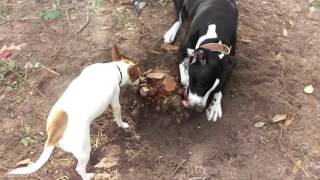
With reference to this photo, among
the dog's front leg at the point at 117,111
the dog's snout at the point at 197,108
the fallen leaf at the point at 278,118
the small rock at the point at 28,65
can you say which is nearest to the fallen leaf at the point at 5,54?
the small rock at the point at 28,65

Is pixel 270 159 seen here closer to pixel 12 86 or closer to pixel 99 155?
pixel 99 155

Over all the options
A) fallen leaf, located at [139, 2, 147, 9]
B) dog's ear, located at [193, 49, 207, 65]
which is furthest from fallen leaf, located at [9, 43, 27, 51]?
dog's ear, located at [193, 49, 207, 65]

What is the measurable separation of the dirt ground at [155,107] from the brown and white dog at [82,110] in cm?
37

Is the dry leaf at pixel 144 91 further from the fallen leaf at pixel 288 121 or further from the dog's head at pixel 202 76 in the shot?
the fallen leaf at pixel 288 121

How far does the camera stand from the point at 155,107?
438 cm

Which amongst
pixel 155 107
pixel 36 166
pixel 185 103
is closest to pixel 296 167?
pixel 185 103

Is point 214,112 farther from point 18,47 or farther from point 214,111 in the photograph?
point 18,47

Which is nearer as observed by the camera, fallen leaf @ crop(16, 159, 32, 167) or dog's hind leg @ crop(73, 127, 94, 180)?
dog's hind leg @ crop(73, 127, 94, 180)

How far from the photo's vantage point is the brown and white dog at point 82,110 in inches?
131

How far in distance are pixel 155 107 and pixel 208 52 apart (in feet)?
2.41

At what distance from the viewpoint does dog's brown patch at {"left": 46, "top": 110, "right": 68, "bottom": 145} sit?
3.31m

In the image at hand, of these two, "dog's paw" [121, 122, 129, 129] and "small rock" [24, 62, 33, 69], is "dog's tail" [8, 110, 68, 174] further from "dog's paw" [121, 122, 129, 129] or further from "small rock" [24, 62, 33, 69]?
"small rock" [24, 62, 33, 69]

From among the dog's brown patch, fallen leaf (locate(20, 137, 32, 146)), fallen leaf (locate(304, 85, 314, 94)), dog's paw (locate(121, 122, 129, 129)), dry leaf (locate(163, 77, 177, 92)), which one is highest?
the dog's brown patch

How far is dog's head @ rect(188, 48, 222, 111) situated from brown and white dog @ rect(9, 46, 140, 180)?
1.83ft
